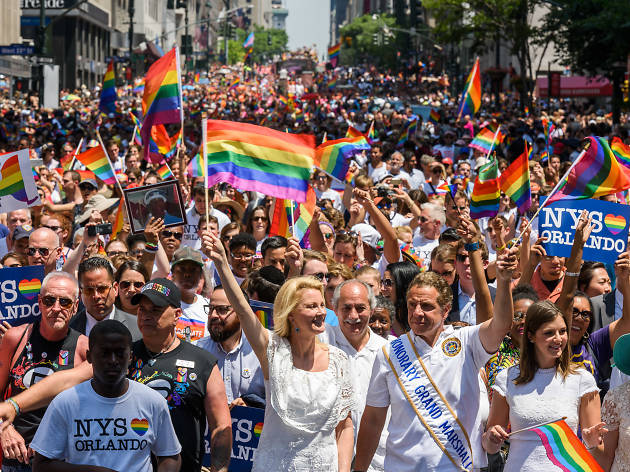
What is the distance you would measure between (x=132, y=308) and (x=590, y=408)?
3.02 meters

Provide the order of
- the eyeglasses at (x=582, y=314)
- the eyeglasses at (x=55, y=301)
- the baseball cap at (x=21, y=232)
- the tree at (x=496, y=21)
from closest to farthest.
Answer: the eyeglasses at (x=55, y=301), the eyeglasses at (x=582, y=314), the baseball cap at (x=21, y=232), the tree at (x=496, y=21)

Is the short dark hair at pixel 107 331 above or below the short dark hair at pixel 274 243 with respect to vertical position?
above

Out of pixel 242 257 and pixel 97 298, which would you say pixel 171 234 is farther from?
pixel 97 298

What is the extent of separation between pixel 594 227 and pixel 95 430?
4.25m

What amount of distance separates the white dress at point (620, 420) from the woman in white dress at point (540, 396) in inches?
2.7

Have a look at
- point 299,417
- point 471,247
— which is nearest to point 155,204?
point 471,247

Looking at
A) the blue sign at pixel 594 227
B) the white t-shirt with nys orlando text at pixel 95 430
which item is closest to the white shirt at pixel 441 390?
the white t-shirt with nys orlando text at pixel 95 430

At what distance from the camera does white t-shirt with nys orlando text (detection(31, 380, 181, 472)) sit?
4348 mm

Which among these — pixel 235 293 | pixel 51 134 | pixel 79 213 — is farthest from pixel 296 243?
pixel 51 134

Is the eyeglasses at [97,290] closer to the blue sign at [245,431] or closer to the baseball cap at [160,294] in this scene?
the baseball cap at [160,294]

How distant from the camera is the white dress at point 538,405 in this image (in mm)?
4992

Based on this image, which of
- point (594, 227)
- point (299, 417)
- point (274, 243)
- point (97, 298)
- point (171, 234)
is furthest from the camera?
point (171, 234)

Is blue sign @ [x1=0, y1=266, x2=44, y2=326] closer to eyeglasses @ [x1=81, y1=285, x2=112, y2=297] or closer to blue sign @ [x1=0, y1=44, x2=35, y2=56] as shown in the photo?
eyeglasses @ [x1=81, y1=285, x2=112, y2=297]

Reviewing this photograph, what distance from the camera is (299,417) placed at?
15.8ft
